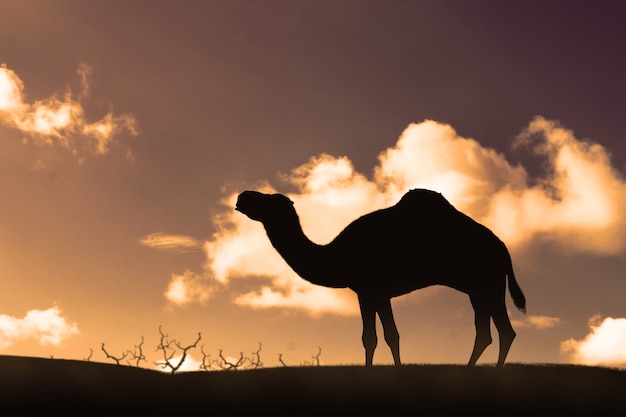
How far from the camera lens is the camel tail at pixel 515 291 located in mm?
19234

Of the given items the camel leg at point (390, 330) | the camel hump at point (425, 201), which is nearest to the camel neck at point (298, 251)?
the camel leg at point (390, 330)

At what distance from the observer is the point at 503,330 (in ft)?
59.5

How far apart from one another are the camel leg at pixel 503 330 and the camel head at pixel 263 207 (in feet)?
18.5

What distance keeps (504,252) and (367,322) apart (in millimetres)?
4151

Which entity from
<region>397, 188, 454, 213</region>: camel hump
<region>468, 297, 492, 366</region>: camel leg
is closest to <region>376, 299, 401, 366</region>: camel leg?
<region>468, 297, 492, 366</region>: camel leg

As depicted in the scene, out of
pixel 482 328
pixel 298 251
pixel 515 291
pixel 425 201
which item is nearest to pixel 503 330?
pixel 482 328

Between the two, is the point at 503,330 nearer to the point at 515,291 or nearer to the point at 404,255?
the point at 515,291

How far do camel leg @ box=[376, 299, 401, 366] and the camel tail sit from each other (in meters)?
3.62

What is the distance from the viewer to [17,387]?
14.5 meters

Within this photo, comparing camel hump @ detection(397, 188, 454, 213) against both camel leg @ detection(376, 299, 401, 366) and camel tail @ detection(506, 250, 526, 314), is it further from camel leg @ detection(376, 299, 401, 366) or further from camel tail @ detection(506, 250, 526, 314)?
camel leg @ detection(376, 299, 401, 366)

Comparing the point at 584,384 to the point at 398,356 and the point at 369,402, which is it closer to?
the point at 398,356

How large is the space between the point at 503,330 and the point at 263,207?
21.5 feet

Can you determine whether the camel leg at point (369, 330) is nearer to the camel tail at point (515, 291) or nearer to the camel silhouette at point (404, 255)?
the camel silhouette at point (404, 255)

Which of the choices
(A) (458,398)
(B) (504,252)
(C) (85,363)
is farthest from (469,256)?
(C) (85,363)
